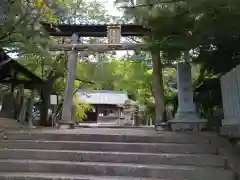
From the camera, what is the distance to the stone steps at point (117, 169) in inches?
163

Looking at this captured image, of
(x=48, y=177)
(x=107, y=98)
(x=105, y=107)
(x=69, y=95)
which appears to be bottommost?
(x=48, y=177)

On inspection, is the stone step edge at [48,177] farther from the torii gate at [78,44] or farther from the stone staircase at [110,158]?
the torii gate at [78,44]

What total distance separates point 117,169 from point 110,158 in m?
0.41

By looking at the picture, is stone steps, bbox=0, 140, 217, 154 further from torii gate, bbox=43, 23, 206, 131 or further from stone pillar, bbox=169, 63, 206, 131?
torii gate, bbox=43, 23, 206, 131

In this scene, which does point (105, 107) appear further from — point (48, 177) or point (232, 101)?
point (48, 177)

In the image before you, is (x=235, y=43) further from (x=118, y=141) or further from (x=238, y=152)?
(x=118, y=141)

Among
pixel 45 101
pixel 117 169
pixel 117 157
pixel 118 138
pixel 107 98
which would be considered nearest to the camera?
pixel 117 169

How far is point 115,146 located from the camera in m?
5.16

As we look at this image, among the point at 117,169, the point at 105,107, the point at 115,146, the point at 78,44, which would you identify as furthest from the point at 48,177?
the point at 105,107

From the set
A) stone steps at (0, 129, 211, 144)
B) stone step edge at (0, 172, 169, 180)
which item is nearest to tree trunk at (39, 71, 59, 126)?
stone steps at (0, 129, 211, 144)

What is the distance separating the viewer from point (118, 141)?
550cm

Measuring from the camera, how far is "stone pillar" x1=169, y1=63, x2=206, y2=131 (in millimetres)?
7762

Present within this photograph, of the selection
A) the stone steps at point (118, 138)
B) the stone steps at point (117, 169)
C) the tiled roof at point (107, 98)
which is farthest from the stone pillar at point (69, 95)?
the tiled roof at point (107, 98)

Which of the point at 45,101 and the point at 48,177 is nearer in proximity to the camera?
the point at 48,177
